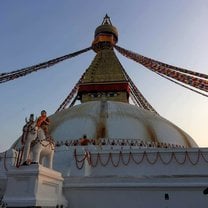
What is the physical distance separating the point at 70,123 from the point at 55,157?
348 cm

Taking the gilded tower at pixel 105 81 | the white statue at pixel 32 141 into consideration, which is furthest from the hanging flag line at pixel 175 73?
the white statue at pixel 32 141

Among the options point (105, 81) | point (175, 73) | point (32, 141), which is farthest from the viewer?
point (105, 81)

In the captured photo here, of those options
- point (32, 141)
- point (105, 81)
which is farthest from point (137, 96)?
point (32, 141)

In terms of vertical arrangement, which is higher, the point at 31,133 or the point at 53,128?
the point at 53,128

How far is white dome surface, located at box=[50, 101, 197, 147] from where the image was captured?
44.8 ft

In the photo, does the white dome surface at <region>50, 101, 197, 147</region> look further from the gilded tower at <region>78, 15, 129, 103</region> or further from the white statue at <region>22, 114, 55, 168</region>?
the white statue at <region>22, 114, 55, 168</region>

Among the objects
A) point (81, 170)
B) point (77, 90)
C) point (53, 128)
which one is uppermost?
point (77, 90)

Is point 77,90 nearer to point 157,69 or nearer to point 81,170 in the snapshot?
point 157,69

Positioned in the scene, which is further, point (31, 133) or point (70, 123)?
point (70, 123)

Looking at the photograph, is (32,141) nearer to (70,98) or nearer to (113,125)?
(113,125)

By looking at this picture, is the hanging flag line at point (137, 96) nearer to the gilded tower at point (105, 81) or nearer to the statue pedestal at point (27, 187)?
the gilded tower at point (105, 81)

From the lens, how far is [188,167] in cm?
1077

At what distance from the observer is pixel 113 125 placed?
14.0m

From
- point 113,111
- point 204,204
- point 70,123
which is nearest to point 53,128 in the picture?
point 70,123
